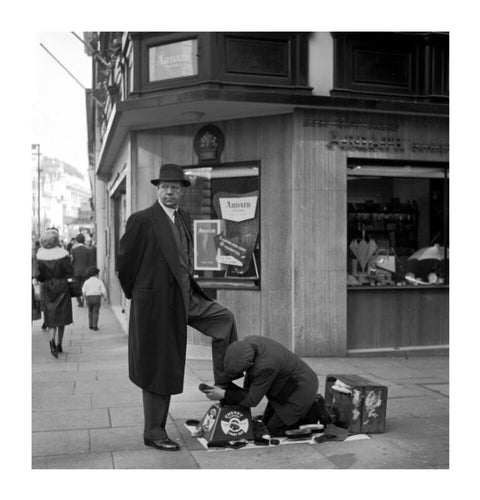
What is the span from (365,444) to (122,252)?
2.34m

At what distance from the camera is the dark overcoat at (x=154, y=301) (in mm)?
5219

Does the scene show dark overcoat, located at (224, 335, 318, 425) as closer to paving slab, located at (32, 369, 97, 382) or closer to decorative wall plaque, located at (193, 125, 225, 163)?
paving slab, located at (32, 369, 97, 382)

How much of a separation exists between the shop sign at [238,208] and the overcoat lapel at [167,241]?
14.7 feet

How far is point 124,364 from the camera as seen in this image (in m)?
9.04

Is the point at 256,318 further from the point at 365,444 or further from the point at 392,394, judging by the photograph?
the point at 365,444

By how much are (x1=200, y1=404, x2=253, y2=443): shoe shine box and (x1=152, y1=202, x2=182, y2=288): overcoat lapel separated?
1017 mm

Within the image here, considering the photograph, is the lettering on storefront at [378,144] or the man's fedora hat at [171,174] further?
the lettering on storefront at [378,144]

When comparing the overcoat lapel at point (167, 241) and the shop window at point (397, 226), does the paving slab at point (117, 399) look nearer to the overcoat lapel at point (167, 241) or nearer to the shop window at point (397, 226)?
the overcoat lapel at point (167, 241)

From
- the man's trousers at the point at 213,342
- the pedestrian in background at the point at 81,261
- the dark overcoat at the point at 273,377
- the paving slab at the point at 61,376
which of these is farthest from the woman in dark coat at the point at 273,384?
the pedestrian in background at the point at 81,261

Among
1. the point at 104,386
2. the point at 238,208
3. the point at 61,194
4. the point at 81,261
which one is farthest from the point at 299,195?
the point at 61,194

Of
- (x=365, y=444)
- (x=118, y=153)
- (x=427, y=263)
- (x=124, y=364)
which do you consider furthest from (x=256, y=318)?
(x=118, y=153)

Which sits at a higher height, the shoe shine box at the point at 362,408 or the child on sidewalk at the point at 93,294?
the child on sidewalk at the point at 93,294

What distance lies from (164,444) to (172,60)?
574cm

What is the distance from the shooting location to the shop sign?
32.0 feet
